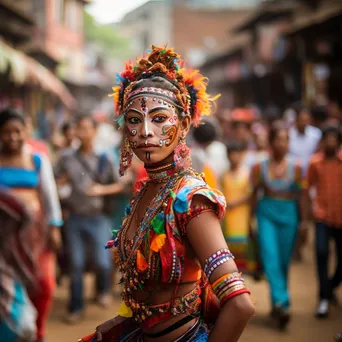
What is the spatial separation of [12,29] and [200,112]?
17.9 metres

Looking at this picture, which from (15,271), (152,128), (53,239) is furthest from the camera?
(53,239)

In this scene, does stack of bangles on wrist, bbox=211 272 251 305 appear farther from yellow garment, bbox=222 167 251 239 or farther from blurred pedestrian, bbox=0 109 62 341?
yellow garment, bbox=222 167 251 239

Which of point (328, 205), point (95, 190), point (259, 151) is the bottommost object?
point (328, 205)

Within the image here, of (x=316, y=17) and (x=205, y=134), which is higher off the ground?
(x=316, y=17)

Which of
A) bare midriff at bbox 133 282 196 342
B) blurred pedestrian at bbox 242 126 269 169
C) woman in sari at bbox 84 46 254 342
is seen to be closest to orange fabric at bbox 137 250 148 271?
woman in sari at bbox 84 46 254 342

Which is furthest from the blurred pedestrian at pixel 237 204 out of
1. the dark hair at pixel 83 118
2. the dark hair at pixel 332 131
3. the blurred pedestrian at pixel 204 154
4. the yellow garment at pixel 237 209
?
the dark hair at pixel 83 118

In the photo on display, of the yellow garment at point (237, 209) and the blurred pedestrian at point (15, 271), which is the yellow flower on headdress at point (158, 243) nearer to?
the blurred pedestrian at point (15, 271)

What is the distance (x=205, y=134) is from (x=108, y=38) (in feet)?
214

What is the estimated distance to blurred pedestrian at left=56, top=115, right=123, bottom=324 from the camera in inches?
273

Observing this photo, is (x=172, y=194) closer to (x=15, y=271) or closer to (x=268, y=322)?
(x=15, y=271)

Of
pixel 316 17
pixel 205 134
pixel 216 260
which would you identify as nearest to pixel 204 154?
pixel 205 134

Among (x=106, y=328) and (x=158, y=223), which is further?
(x=106, y=328)

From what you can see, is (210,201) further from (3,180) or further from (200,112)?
(3,180)

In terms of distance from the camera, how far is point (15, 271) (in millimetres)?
4926
